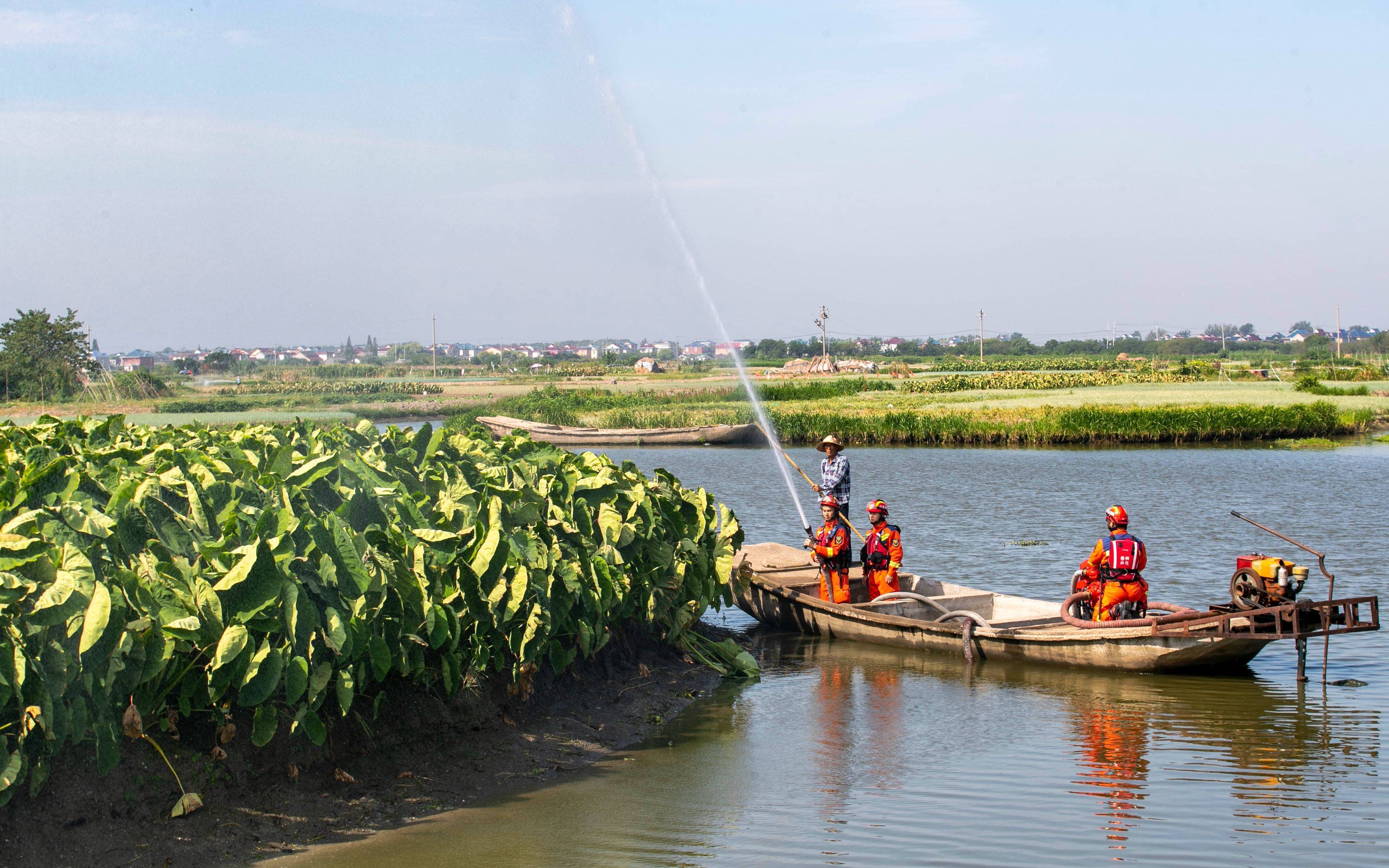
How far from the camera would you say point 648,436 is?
49.1 m

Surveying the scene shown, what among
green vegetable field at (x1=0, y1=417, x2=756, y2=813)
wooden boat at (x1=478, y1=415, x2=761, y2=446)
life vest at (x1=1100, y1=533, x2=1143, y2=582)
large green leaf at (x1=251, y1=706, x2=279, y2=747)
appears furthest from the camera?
wooden boat at (x1=478, y1=415, x2=761, y2=446)

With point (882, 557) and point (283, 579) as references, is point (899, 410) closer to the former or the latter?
point (882, 557)

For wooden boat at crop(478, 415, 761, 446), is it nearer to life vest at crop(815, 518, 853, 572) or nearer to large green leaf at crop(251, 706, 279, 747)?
life vest at crop(815, 518, 853, 572)

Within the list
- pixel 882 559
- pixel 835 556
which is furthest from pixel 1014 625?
pixel 835 556

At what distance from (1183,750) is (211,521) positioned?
7923 millimetres

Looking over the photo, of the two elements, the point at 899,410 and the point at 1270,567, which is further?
the point at 899,410

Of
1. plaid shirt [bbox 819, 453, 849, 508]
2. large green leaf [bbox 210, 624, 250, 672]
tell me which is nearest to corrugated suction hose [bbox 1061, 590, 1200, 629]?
plaid shirt [bbox 819, 453, 849, 508]

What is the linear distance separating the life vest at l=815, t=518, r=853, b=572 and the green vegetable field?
3.54 m

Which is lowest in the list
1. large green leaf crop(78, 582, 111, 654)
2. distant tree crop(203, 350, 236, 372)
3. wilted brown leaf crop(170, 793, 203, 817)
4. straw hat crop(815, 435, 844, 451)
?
wilted brown leaf crop(170, 793, 203, 817)

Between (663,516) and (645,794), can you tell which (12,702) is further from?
(663,516)

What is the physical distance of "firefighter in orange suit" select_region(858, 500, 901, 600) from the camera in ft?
46.6

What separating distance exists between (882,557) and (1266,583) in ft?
15.2

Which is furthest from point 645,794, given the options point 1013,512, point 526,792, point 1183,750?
point 1013,512

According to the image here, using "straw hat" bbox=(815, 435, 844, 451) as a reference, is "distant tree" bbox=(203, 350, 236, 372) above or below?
above
